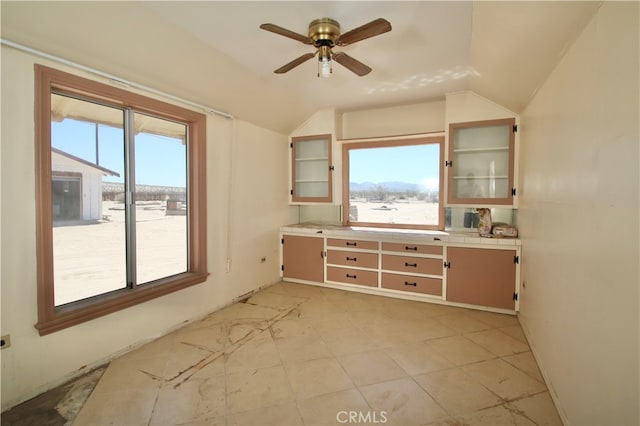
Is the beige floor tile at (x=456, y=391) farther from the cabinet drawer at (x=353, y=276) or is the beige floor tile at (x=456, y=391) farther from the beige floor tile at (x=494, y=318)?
the cabinet drawer at (x=353, y=276)

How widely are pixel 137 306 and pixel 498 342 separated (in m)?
3.12

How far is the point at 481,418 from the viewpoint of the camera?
167 centimetres

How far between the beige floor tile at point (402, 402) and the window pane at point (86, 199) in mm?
2200

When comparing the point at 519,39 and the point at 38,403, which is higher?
the point at 519,39

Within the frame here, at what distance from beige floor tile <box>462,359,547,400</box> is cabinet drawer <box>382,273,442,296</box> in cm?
117

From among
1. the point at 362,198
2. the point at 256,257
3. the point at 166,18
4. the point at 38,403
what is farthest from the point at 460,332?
the point at 166,18

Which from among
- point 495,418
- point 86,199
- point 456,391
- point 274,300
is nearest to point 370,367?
point 456,391

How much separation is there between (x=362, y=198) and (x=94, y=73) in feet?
10.8

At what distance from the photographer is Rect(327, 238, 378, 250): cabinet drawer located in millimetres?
3679

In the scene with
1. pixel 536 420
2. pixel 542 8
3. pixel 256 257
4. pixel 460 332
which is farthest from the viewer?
pixel 256 257

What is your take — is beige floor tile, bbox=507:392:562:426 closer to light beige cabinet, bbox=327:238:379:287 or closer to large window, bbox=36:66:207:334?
light beige cabinet, bbox=327:238:379:287

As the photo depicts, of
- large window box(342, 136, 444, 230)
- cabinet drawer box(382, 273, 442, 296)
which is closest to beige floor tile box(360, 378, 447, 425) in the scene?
cabinet drawer box(382, 273, 442, 296)

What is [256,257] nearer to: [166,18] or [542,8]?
[166,18]

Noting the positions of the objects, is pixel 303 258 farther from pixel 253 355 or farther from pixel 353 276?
pixel 253 355
